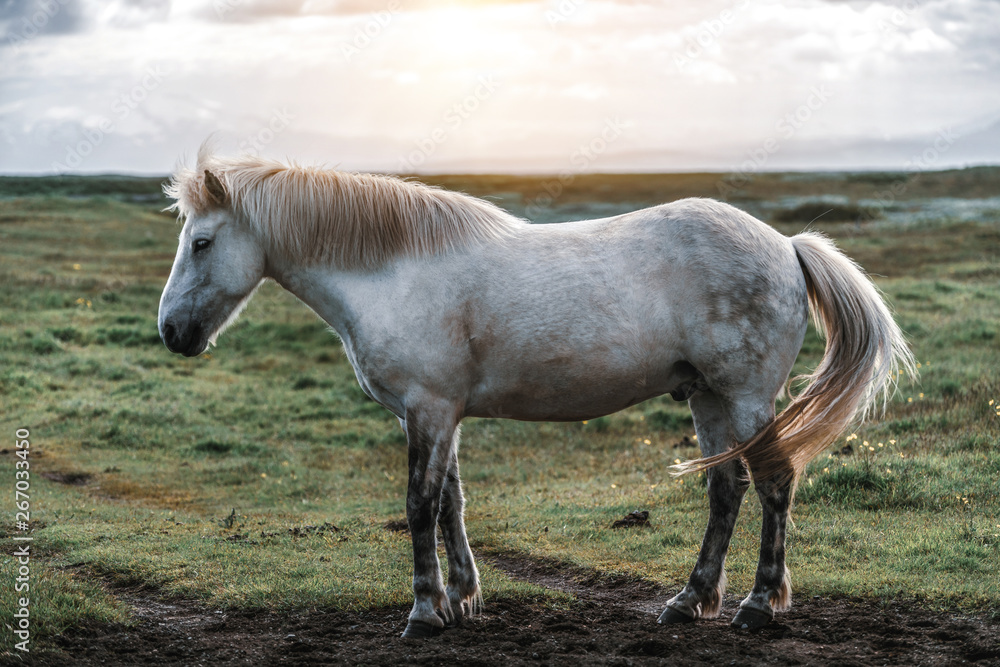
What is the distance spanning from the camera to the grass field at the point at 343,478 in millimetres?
6504

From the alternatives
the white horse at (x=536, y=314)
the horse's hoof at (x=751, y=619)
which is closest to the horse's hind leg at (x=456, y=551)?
the white horse at (x=536, y=314)

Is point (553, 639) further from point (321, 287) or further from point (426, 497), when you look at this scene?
point (321, 287)

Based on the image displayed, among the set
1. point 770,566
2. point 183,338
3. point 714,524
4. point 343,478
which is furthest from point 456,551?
point 343,478

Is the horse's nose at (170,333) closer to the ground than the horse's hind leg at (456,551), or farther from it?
farther from it

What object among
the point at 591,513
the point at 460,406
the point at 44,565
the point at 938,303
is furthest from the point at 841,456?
the point at 938,303

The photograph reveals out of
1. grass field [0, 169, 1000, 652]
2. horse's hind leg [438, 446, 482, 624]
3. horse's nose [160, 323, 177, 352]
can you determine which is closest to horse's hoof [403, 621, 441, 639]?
horse's hind leg [438, 446, 482, 624]

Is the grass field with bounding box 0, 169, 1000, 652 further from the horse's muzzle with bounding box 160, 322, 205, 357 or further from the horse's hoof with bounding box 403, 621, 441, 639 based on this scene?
the horse's muzzle with bounding box 160, 322, 205, 357

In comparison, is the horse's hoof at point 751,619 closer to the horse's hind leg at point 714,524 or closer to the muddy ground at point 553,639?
the muddy ground at point 553,639

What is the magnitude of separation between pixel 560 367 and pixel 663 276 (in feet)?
3.00

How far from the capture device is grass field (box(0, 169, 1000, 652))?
6504 millimetres

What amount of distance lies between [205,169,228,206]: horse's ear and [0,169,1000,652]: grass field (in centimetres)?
296

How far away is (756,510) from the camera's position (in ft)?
26.8

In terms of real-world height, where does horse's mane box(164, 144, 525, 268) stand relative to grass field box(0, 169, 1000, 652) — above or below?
above

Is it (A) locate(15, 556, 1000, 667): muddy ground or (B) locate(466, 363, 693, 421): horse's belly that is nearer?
(A) locate(15, 556, 1000, 667): muddy ground
